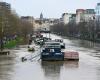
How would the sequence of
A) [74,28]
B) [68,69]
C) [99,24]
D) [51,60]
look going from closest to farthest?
[68,69]
[51,60]
[99,24]
[74,28]

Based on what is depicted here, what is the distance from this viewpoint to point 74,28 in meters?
192

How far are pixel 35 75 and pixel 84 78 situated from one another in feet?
11.9

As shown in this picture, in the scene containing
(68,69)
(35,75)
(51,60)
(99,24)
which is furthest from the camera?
(99,24)

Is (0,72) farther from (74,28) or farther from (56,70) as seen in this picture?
(74,28)

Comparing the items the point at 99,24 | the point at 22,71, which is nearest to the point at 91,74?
the point at 22,71

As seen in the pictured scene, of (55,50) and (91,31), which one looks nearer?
(55,50)

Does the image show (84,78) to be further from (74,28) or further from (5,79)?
(74,28)

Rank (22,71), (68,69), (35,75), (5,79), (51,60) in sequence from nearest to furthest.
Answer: (5,79)
(35,75)
(22,71)
(68,69)
(51,60)

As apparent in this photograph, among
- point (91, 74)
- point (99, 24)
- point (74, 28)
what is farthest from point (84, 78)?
point (74, 28)

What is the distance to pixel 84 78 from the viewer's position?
28.2 meters

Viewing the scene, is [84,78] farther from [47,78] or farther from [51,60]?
[51,60]

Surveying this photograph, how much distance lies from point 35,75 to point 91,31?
11399cm

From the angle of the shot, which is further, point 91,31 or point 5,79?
point 91,31

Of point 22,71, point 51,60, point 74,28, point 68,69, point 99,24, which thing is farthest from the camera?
point 74,28
